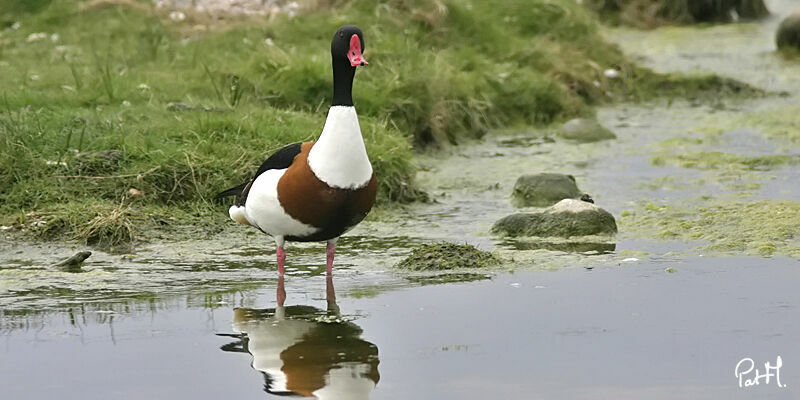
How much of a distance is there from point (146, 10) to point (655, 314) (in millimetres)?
8977

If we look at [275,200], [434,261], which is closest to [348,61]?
[275,200]

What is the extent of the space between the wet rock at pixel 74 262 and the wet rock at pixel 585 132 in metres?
5.58

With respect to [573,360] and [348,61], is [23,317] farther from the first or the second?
[573,360]

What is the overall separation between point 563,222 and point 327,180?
226cm

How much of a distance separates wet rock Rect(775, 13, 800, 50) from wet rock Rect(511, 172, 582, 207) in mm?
7595

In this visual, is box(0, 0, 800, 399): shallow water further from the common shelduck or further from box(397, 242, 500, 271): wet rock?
the common shelduck

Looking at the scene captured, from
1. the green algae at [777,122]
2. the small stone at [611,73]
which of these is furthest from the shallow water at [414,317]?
the small stone at [611,73]

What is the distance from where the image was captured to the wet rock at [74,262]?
24.0 feet

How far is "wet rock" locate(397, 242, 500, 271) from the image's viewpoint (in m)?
7.23

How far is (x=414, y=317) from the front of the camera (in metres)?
6.24

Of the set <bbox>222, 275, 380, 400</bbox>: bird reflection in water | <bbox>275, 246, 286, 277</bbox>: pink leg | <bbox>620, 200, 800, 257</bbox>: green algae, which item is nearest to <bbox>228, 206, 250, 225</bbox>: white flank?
<bbox>275, 246, 286, 277</bbox>: pink leg

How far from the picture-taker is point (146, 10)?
45.2 feet

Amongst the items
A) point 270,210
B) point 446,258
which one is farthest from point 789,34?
point 270,210
